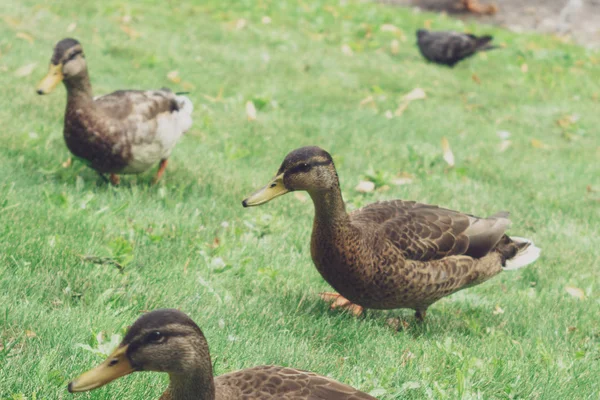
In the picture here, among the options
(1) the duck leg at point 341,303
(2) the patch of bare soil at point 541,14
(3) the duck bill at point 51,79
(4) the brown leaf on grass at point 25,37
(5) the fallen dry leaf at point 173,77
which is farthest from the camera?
(2) the patch of bare soil at point 541,14

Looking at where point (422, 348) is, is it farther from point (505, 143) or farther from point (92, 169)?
point (505, 143)

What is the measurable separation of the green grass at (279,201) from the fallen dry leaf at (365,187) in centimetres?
6

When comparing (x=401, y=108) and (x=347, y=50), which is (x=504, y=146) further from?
(x=347, y=50)

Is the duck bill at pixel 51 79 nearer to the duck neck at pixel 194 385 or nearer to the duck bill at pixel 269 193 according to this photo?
the duck bill at pixel 269 193

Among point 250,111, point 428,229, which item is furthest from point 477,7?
point 428,229

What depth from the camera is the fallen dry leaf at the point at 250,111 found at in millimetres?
7176

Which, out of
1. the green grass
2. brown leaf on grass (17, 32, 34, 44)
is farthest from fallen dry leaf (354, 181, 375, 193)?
brown leaf on grass (17, 32, 34, 44)

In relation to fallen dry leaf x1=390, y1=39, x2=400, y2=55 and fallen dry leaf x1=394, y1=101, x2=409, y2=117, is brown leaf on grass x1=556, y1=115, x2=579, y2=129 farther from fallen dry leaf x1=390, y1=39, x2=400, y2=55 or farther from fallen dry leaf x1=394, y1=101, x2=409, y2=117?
fallen dry leaf x1=390, y1=39, x2=400, y2=55

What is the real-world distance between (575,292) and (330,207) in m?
1.88

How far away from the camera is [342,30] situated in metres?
11.0

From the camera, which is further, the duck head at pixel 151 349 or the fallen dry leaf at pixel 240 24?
the fallen dry leaf at pixel 240 24

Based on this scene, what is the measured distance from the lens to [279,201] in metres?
5.57

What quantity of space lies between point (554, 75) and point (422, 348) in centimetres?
774

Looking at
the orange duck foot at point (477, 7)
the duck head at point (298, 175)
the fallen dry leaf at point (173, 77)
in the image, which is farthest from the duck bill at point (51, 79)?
the orange duck foot at point (477, 7)
